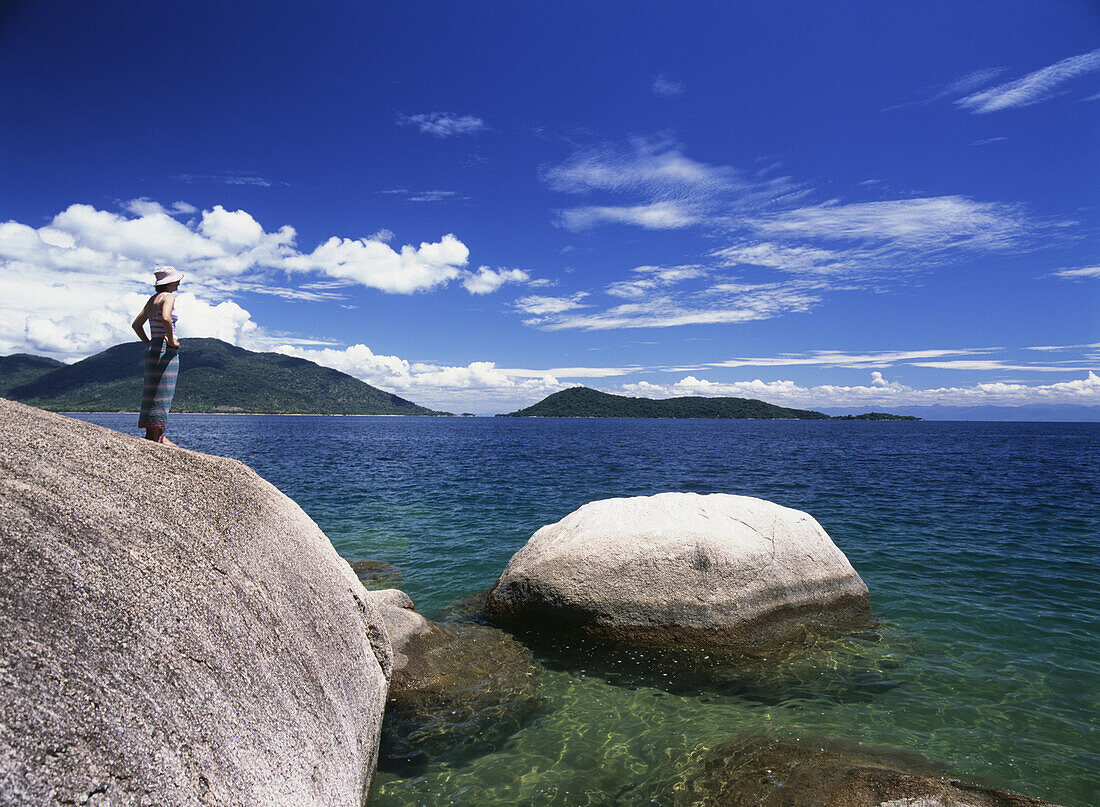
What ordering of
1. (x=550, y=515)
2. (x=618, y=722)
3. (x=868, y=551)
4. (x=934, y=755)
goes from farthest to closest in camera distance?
(x=550, y=515) → (x=868, y=551) → (x=618, y=722) → (x=934, y=755)

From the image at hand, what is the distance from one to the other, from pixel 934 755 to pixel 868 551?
11519 mm

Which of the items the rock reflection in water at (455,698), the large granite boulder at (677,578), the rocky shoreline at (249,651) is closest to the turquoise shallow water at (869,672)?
the rock reflection in water at (455,698)

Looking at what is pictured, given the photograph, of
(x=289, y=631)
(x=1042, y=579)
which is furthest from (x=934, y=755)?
(x=1042, y=579)

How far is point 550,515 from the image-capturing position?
74.4 feet

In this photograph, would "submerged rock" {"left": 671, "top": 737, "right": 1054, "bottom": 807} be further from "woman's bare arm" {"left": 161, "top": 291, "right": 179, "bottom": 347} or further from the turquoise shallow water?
"woman's bare arm" {"left": 161, "top": 291, "right": 179, "bottom": 347}

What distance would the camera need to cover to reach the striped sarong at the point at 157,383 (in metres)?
7.31

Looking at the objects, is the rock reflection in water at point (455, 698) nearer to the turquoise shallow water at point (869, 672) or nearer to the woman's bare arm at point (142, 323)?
the turquoise shallow water at point (869, 672)

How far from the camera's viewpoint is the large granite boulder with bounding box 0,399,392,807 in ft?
9.07

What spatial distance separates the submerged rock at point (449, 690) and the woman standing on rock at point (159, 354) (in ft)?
13.4

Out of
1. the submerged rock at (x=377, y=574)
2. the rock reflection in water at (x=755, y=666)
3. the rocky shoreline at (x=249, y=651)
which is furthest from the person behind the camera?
the submerged rock at (x=377, y=574)

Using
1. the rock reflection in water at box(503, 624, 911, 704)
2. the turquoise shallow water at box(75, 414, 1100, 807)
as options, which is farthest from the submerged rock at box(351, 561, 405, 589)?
the rock reflection in water at box(503, 624, 911, 704)

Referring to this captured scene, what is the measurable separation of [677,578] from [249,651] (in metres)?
7.77

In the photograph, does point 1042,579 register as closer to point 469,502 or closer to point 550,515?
point 550,515

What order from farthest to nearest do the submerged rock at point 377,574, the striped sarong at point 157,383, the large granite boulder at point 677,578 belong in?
the submerged rock at point 377,574, the large granite boulder at point 677,578, the striped sarong at point 157,383
